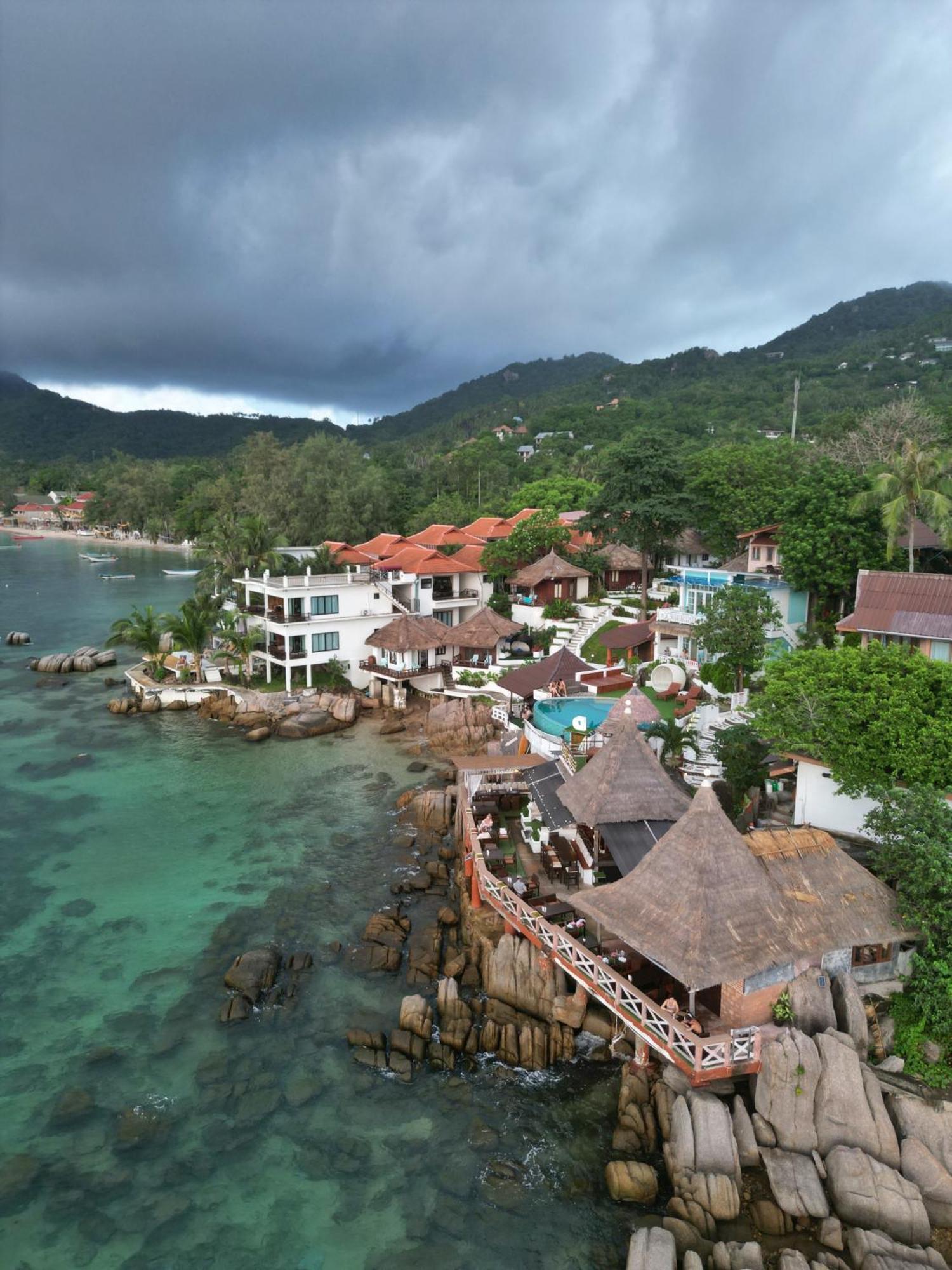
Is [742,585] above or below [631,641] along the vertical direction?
above

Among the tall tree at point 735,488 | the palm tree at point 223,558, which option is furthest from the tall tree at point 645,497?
the palm tree at point 223,558

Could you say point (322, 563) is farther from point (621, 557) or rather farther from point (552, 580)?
point (621, 557)

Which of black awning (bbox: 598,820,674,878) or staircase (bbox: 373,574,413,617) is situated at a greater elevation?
staircase (bbox: 373,574,413,617)

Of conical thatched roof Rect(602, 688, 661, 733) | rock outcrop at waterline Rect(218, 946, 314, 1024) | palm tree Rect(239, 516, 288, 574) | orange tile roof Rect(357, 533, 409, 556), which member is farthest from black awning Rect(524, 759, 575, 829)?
orange tile roof Rect(357, 533, 409, 556)

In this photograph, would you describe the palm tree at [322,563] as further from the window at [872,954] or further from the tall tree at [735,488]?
the window at [872,954]

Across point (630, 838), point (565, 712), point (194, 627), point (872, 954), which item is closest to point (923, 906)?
point (872, 954)

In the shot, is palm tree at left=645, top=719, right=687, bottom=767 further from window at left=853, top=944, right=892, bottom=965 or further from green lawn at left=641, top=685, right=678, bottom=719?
window at left=853, top=944, right=892, bottom=965

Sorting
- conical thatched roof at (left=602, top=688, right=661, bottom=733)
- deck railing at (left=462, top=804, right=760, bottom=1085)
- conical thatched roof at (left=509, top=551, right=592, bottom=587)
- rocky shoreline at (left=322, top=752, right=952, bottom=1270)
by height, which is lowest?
rocky shoreline at (left=322, top=752, right=952, bottom=1270)
